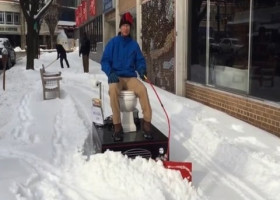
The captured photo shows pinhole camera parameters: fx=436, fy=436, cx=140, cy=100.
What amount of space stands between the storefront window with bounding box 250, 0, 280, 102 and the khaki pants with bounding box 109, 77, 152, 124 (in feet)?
7.86

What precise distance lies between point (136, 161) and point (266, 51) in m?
3.63

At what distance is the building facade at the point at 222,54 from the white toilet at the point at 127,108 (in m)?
2.42

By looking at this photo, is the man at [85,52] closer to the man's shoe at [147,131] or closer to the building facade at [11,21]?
the man's shoe at [147,131]

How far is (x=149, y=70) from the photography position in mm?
14539

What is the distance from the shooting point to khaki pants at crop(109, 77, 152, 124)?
558 cm

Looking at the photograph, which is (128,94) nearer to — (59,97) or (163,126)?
(163,126)

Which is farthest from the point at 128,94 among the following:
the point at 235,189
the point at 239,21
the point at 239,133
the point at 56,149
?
the point at 239,21

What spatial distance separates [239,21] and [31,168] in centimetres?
479

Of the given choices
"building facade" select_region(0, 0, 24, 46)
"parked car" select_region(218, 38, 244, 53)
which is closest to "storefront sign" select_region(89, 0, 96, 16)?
"parked car" select_region(218, 38, 244, 53)

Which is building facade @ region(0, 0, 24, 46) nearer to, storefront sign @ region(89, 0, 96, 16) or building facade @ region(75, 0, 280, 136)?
storefront sign @ region(89, 0, 96, 16)

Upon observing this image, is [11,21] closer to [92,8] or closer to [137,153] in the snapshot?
[92,8]

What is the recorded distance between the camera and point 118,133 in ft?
17.9

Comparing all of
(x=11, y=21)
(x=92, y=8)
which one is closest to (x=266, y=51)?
(x=92, y=8)

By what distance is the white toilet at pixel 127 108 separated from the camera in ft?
18.6
